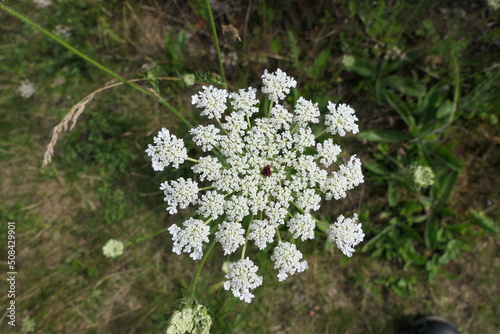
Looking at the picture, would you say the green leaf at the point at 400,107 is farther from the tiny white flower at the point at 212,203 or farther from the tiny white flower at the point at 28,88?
the tiny white flower at the point at 28,88

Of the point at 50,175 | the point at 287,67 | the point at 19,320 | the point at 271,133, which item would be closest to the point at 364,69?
the point at 287,67

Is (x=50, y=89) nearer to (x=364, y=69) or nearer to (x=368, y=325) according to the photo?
(x=364, y=69)

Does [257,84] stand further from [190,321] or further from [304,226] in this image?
[190,321]

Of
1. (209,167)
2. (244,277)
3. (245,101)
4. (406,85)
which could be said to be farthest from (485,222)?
(209,167)

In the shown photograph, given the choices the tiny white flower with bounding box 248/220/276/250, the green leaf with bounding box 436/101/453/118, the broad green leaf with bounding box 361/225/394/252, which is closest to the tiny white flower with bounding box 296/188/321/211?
the tiny white flower with bounding box 248/220/276/250

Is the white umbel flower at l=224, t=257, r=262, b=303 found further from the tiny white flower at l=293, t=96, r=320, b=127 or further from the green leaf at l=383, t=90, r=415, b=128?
the green leaf at l=383, t=90, r=415, b=128
